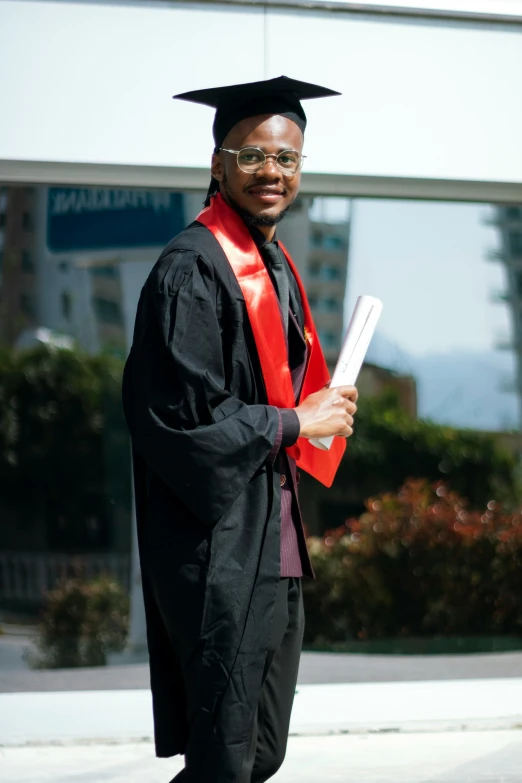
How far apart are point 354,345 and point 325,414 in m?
0.20

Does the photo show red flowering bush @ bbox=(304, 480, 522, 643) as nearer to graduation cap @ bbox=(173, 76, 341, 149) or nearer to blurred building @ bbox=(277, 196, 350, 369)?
blurred building @ bbox=(277, 196, 350, 369)

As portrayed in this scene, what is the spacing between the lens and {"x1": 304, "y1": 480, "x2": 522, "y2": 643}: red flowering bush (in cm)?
568

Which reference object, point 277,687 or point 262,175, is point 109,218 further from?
point 277,687

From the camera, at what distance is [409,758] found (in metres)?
4.45

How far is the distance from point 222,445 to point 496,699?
3331 millimetres

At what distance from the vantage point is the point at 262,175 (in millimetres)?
2557

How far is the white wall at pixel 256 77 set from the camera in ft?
15.6

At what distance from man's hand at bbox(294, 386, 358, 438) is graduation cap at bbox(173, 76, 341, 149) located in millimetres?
659

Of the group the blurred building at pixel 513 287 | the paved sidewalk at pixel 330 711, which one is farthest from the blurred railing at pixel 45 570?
the blurred building at pixel 513 287

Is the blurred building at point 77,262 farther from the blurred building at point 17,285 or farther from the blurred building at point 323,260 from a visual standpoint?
the blurred building at point 323,260

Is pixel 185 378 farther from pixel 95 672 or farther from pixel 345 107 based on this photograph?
pixel 95 672

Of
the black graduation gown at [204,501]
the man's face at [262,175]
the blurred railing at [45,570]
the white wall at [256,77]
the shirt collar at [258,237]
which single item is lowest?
the blurred railing at [45,570]

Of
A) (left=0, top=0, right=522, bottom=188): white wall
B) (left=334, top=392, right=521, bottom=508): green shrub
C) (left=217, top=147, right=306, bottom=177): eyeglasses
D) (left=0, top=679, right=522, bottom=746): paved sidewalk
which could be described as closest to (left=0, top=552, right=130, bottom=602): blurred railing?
(left=0, top=679, right=522, bottom=746): paved sidewalk

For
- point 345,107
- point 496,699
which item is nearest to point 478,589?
point 496,699
